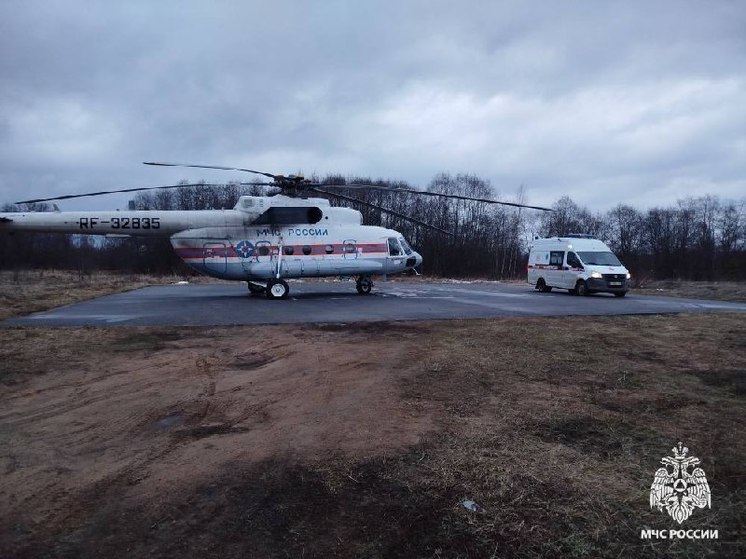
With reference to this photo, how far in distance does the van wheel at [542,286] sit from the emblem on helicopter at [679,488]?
1910 centimetres

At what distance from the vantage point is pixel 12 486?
11.6ft

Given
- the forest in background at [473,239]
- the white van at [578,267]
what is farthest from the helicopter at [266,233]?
the forest in background at [473,239]

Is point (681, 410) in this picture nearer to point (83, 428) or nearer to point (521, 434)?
point (521, 434)

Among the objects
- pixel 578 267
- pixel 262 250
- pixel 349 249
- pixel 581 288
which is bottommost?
pixel 581 288

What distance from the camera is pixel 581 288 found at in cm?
1962

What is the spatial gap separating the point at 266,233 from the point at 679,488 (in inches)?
638

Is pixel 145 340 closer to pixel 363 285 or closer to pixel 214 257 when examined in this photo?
pixel 214 257

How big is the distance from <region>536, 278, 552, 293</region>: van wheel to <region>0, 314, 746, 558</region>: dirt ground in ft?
47.4

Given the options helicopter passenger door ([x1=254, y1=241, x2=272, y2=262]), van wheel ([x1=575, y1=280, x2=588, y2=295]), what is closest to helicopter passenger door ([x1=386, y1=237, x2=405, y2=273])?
helicopter passenger door ([x1=254, y1=241, x2=272, y2=262])

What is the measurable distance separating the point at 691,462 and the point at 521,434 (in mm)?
1204

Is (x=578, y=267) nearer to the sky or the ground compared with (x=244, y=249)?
nearer to the ground

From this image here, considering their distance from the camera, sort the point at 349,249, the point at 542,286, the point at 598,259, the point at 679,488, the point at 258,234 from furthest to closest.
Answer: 1. the point at 542,286
2. the point at 598,259
3. the point at 349,249
4. the point at 258,234
5. the point at 679,488

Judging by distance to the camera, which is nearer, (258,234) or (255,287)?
(258,234)

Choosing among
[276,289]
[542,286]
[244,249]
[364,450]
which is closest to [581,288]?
[542,286]
